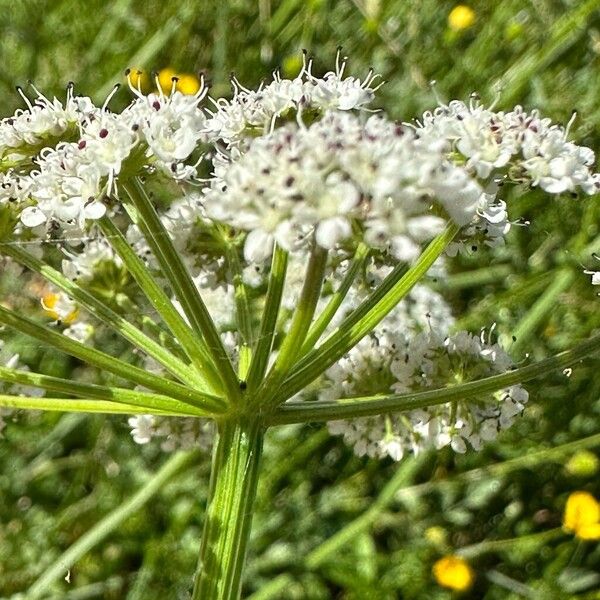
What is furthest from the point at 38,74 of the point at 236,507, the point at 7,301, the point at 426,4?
the point at 236,507

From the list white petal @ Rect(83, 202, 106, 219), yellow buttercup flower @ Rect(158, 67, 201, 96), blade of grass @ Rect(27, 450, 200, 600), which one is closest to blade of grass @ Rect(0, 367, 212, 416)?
white petal @ Rect(83, 202, 106, 219)

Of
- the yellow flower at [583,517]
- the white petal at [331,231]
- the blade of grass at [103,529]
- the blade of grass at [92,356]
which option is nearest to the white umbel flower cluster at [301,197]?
the white petal at [331,231]

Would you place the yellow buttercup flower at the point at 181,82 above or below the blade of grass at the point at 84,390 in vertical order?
above

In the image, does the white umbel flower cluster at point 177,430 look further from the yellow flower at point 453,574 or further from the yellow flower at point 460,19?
the yellow flower at point 460,19

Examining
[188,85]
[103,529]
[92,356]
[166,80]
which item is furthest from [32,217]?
[166,80]

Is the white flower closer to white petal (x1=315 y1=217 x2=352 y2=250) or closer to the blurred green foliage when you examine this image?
the blurred green foliage

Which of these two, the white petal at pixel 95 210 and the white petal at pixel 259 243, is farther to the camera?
the white petal at pixel 95 210
